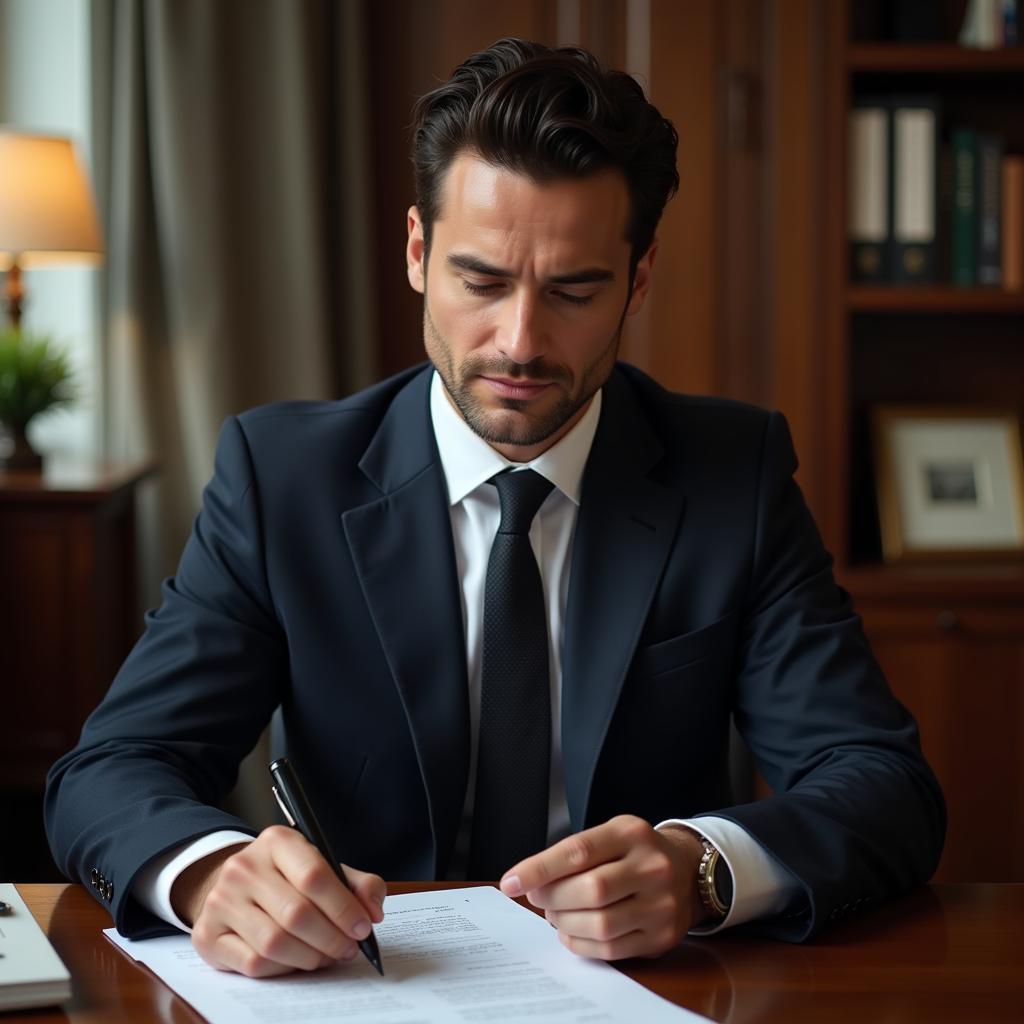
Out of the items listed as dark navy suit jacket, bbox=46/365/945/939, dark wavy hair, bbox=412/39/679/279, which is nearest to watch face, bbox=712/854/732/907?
dark navy suit jacket, bbox=46/365/945/939

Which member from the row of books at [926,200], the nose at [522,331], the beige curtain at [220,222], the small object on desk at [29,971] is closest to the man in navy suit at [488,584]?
the nose at [522,331]

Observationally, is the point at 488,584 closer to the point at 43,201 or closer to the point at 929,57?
the point at 43,201

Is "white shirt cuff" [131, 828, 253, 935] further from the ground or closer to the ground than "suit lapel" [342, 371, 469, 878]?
closer to the ground

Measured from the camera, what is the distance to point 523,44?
1.56 m

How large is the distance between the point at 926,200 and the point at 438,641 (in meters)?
1.90

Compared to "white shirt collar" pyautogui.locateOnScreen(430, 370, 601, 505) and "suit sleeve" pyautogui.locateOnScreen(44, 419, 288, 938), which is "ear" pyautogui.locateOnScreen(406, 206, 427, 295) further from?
"suit sleeve" pyautogui.locateOnScreen(44, 419, 288, 938)

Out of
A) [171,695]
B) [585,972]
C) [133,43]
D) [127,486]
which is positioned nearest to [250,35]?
[133,43]

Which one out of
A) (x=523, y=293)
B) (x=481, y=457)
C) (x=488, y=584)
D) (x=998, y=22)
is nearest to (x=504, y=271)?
(x=523, y=293)

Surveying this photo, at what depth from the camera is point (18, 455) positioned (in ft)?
9.76

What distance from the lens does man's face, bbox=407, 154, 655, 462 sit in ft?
4.79

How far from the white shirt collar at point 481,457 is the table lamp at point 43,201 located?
4.85 ft

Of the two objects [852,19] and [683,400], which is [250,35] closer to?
[852,19]

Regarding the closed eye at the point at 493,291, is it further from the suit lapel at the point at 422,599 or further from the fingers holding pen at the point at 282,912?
the fingers holding pen at the point at 282,912

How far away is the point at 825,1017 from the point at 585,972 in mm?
180
